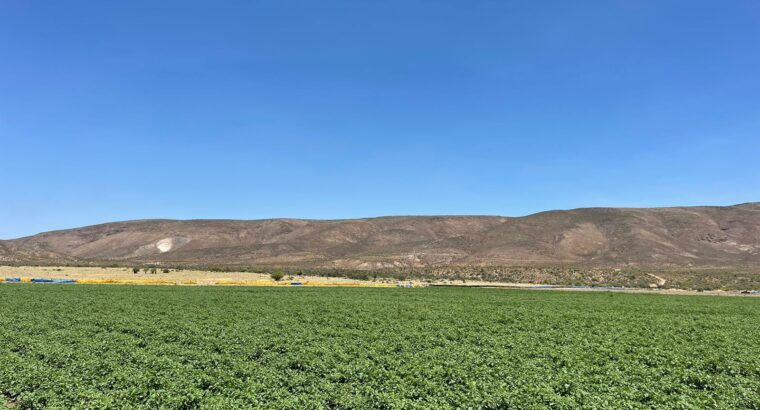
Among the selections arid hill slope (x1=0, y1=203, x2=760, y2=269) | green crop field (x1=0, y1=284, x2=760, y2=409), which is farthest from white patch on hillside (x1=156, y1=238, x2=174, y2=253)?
green crop field (x1=0, y1=284, x2=760, y2=409)

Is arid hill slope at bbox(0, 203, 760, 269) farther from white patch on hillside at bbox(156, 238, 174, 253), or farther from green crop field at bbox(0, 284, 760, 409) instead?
green crop field at bbox(0, 284, 760, 409)

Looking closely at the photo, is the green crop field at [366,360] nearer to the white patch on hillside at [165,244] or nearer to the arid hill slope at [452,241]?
the arid hill slope at [452,241]

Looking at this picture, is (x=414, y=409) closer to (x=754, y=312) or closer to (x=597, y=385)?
(x=597, y=385)

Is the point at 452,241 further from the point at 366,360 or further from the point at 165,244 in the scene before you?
the point at 366,360

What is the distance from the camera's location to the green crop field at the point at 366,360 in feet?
44.5

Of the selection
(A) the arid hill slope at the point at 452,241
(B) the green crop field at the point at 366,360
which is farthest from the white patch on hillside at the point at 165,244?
(B) the green crop field at the point at 366,360

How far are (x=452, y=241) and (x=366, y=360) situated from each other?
150609mm

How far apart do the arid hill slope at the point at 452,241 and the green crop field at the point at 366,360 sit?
106 meters

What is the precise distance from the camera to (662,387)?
600 inches

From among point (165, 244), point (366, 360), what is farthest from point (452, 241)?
point (366, 360)

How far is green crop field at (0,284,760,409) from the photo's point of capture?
13.6 m

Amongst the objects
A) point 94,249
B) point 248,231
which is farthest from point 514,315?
point 94,249

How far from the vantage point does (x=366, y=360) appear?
58.9 ft

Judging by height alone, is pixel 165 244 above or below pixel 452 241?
above
